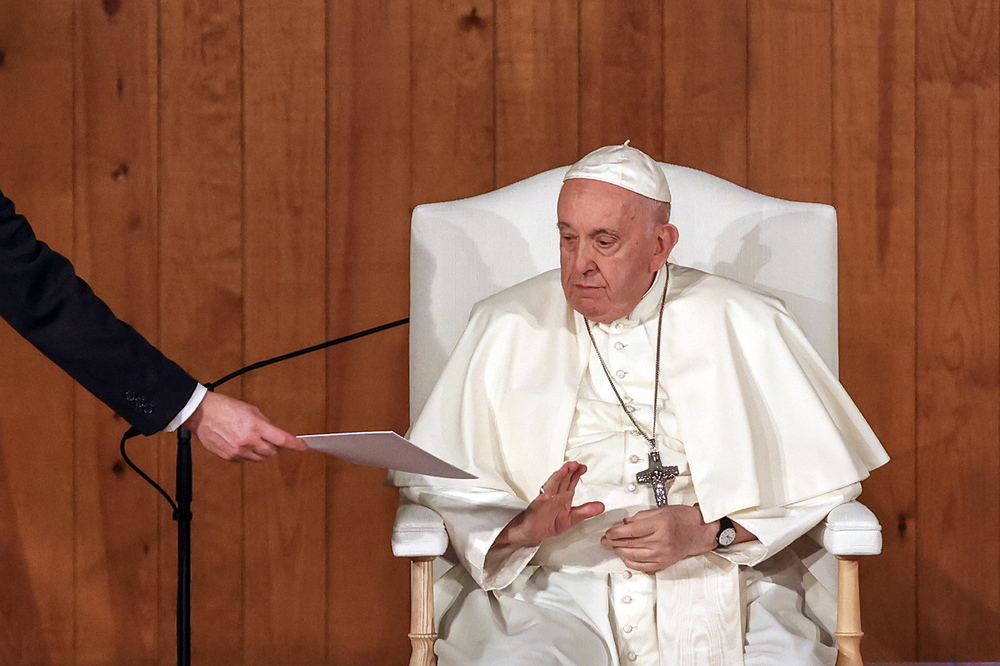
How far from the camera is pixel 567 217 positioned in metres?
2.51

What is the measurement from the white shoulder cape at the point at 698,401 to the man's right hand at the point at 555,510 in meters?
0.16

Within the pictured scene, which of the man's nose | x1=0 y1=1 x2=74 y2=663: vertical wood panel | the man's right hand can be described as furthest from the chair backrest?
x1=0 y1=1 x2=74 y2=663: vertical wood panel

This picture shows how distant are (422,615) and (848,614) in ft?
2.67

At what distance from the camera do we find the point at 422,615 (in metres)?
2.25

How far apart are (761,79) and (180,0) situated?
1.71 m

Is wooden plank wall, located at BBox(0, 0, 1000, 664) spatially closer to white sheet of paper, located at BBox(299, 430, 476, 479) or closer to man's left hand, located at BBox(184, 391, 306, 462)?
man's left hand, located at BBox(184, 391, 306, 462)

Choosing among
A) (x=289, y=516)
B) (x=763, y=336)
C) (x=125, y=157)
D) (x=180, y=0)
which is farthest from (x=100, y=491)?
(x=763, y=336)

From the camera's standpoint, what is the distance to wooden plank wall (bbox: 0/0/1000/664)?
3.44 m

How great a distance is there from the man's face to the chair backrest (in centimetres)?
41

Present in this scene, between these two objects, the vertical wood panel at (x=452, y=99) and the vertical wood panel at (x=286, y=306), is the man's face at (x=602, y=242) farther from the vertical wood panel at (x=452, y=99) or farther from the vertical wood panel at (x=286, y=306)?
the vertical wood panel at (x=286, y=306)

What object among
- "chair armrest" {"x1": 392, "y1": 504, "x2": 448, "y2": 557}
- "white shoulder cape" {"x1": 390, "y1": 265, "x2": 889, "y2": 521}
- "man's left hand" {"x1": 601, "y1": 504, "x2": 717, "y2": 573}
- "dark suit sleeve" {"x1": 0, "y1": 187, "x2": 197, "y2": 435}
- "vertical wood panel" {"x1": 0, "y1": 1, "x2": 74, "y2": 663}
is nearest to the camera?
"dark suit sleeve" {"x1": 0, "y1": 187, "x2": 197, "y2": 435}

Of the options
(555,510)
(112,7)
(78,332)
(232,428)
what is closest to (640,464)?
(555,510)

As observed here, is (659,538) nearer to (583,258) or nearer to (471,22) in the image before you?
(583,258)

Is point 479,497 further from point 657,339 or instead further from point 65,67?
point 65,67
